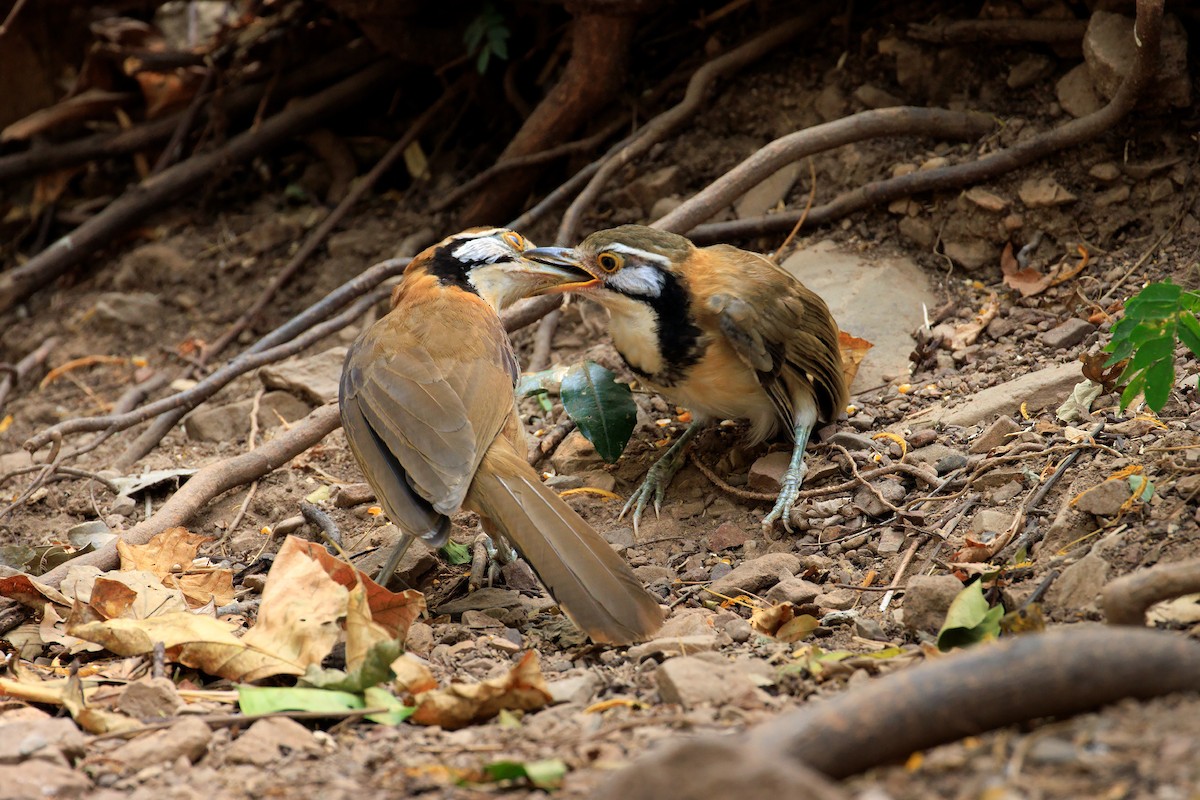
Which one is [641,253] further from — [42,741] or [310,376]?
[42,741]

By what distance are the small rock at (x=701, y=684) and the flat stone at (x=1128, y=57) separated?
3.52 meters

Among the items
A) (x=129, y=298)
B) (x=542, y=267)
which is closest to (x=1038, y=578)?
(x=542, y=267)

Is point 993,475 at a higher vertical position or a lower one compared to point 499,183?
lower

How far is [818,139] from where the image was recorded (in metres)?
5.41

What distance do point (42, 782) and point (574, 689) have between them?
3.99ft

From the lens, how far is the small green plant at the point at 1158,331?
3150 millimetres

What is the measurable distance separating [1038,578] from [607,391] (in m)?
1.99

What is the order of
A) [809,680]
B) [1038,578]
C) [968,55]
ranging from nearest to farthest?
[809,680] < [1038,578] < [968,55]

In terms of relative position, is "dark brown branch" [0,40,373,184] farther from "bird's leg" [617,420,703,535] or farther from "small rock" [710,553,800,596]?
"small rock" [710,553,800,596]

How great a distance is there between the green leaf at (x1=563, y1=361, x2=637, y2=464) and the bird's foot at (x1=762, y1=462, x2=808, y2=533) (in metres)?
0.71

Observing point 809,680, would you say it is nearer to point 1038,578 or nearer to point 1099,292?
point 1038,578

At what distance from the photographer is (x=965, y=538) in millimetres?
3643

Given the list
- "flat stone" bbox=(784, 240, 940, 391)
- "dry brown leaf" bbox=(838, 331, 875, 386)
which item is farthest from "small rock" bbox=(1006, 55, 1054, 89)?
"dry brown leaf" bbox=(838, 331, 875, 386)

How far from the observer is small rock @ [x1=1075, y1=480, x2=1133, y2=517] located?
11.1 ft
